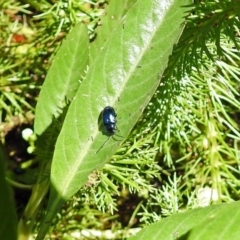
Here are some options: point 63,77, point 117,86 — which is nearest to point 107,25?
point 63,77

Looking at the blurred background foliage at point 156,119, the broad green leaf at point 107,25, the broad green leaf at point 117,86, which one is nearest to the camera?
the broad green leaf at point 117,86

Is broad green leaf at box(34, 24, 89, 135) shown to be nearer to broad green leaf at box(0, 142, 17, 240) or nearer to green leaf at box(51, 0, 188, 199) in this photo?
green leaf at box(51, 0, 188, 199)

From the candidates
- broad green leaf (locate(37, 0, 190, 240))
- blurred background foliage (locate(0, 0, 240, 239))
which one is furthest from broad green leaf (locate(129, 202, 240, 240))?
blurred background foliage (locate(0, 0, 240, 239))

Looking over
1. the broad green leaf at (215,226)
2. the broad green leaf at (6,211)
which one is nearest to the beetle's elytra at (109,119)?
the broad green leaf at (215,226)

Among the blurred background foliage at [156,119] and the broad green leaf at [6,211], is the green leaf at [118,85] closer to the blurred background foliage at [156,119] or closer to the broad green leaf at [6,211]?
the blurred background foliage at [156,119]

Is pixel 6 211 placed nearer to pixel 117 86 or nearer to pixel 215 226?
pixel 215 226
